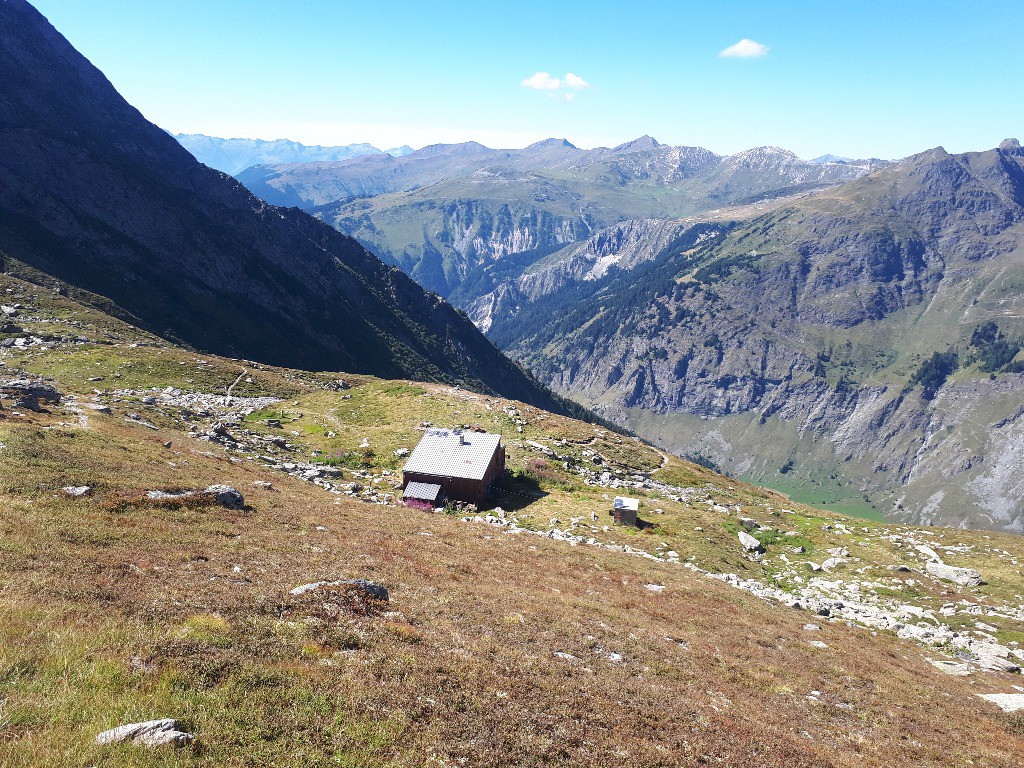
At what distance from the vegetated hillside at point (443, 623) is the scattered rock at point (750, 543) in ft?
1.86

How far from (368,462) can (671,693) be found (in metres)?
45.2

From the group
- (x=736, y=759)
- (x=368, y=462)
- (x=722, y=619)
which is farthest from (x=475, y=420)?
(x=736, y=759)

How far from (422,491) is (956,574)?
44.9 meters

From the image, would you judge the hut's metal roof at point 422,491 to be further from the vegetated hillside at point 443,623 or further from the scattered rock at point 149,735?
the scattered rock at point 149,735

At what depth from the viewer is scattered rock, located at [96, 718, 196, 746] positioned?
9.04 meters

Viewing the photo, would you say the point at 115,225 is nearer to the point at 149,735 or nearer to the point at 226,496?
the point at 226,496

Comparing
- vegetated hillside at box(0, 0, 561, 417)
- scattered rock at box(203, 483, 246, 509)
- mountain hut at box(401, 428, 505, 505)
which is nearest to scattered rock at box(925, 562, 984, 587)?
mountain hut at box(401, 428, 505, 505)

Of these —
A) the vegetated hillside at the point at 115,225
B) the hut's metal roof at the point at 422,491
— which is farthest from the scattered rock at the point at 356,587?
the vegetated hillside at the point at 115,225

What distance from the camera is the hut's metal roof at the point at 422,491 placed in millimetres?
47812

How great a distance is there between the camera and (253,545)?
23141mm

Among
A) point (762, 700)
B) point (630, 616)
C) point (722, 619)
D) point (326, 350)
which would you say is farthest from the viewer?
point (326, 350)

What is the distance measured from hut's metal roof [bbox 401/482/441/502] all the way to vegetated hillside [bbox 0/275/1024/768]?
2834 millimetres

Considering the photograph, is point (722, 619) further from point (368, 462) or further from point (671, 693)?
point (368, 462)

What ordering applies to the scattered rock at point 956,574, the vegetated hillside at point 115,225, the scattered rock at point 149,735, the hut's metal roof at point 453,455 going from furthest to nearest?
the vegetated hillside at point 115,225 → the hut's metal roof at point 453,455 → the scattered rock at point 956,574 → the scattered rock at point 149,735
